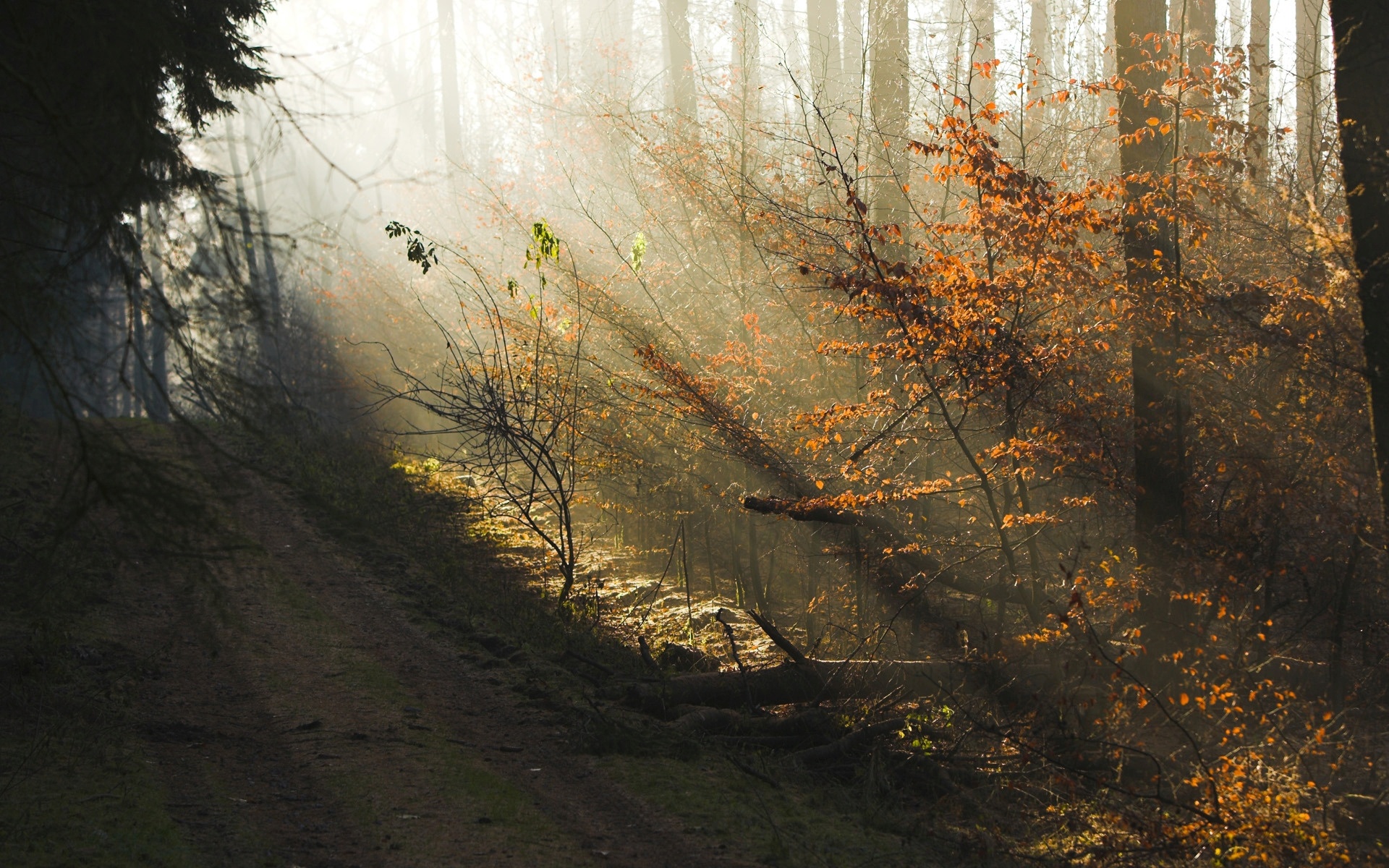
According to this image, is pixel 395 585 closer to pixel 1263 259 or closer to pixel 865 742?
pixel 865 742

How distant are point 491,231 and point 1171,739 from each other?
79.7ft

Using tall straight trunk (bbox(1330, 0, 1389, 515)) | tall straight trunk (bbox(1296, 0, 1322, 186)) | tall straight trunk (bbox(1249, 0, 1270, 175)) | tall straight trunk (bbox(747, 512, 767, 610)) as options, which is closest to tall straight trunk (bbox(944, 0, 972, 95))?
tall straight trunk (bbox(1249, 0, 1270, 175))

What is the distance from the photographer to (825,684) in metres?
8.30

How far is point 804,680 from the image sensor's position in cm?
843

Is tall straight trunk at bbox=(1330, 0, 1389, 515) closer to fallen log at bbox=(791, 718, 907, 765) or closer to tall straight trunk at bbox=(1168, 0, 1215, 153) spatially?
tall straight trunk at bbox=(1168, 0, 1215, 153)

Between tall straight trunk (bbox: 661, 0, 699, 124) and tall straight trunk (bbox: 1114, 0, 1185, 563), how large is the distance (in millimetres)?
7044

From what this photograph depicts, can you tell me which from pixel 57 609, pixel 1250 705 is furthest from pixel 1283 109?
pixel 57 609

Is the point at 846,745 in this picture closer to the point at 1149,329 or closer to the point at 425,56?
the point at 1149,329

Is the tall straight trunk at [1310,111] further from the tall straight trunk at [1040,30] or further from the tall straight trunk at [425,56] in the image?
the tall straight trunk at [425,56]

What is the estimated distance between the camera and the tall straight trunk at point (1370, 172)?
6582mm

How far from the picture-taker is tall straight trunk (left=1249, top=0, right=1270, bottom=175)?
916cm

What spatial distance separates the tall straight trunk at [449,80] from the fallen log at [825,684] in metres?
30.5

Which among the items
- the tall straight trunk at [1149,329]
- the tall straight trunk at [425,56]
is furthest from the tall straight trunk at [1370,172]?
the tall straight trunk at [425,56]

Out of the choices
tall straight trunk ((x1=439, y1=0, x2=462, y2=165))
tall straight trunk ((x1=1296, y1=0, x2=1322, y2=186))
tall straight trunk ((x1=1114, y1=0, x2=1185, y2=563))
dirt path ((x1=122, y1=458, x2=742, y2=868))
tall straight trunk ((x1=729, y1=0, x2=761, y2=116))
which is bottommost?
dirt path ((x1=122, y1=458, x2=742, y2=868))
